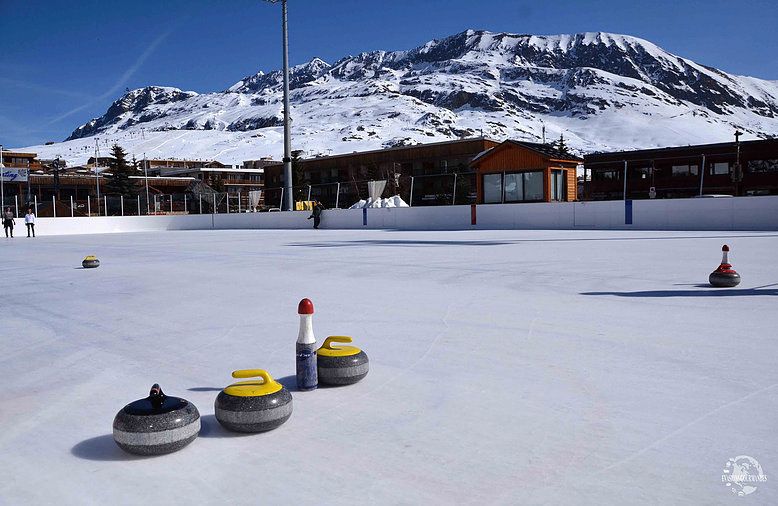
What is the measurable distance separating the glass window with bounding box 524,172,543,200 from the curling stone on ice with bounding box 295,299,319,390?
29514 mm

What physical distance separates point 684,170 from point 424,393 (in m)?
56.7

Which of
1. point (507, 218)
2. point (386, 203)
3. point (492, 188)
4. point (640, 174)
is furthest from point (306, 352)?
point (640, 174)

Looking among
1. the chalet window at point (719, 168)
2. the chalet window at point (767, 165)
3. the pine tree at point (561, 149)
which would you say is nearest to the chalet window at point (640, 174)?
the chalet window at point (719, 168)

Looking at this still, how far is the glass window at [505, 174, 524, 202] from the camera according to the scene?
107 feet

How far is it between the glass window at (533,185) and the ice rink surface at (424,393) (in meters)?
24.3

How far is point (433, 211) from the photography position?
3266 centimetres

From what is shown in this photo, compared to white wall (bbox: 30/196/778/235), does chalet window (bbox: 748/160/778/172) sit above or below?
above

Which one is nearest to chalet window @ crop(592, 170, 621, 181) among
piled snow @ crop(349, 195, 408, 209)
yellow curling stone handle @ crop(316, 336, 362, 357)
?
piled snow @ crop(349, 195, 408, 209)

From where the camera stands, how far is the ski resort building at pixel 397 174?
3306cm

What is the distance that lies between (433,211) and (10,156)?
302 feet

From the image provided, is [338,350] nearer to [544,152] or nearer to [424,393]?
[424,393]

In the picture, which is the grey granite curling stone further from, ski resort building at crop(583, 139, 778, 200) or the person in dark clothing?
ski resort building at crop(583, 139, 778, 200)

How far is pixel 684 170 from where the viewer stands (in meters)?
53.6

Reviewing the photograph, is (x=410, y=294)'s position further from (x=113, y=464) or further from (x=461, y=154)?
(x=461, y=154)
